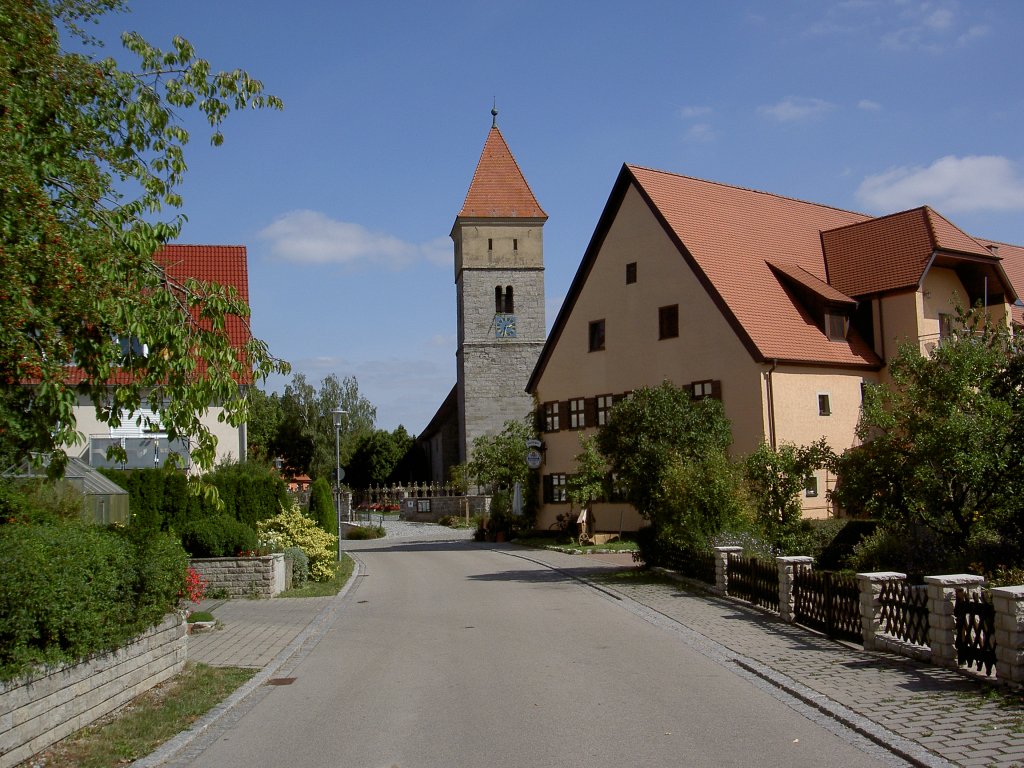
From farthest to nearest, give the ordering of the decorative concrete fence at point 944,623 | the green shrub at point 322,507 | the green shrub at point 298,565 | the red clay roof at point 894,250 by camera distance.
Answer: the red clay roof at point 894,250 < the green shrub at point 322,507 < the green shrub at point 298,565 < the decorative concrete fence at point 944,623

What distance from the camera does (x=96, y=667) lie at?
8711 mm

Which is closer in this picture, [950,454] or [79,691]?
[79,691]

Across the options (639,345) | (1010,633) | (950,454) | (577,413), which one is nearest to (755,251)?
(639,345)

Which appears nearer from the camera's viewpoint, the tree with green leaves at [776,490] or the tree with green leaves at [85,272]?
the tree with green leaves at [85,272]

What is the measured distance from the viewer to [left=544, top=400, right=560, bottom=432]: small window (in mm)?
37781

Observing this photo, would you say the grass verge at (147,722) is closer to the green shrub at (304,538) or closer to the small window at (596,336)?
the green shrub at (304,538)

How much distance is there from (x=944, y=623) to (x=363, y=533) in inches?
1401

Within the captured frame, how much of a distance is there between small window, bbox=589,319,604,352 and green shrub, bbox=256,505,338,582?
15.4 meters

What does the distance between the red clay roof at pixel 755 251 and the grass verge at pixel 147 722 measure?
20437 mm

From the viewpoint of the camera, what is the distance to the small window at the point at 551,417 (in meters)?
37.8

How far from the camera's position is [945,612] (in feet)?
33.0

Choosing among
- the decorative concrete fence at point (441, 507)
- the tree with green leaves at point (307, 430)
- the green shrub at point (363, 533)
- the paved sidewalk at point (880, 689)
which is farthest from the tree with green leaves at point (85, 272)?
the tree with green leaves at point (307, 430)

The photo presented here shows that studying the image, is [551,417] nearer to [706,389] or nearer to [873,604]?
[706,389]

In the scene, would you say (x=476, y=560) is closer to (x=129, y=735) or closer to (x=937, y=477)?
Answer: (x=937, y=477)
